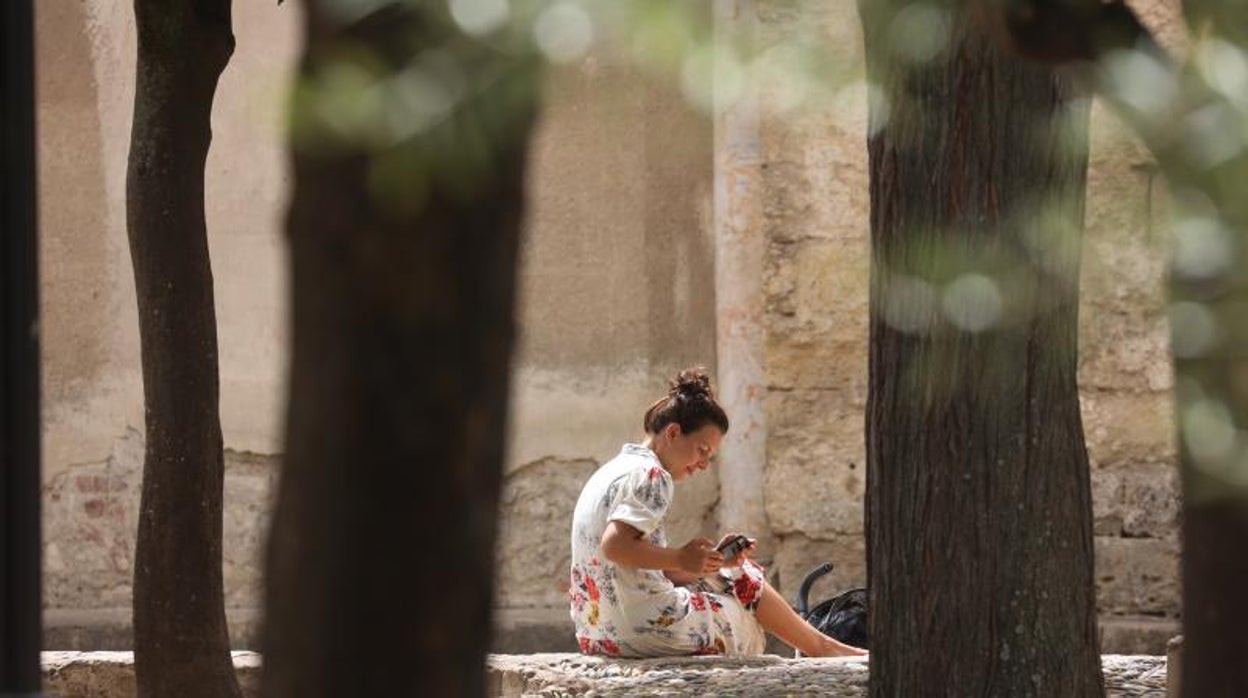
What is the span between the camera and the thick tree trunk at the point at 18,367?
266cm

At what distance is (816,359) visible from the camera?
10773 millimetres

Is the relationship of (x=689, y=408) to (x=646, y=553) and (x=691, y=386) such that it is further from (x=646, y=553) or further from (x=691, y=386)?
(x=646, y=553)

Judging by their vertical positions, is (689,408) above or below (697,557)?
above

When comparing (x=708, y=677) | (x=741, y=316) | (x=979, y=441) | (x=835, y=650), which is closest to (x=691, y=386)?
(x=835, y=650)

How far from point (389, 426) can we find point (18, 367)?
634 mm

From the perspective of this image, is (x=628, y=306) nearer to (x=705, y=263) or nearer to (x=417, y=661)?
(x=705, y=263)

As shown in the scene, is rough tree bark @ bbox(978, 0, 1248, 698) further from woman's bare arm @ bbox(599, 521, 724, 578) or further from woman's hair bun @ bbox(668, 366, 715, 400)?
woman's hair bun @ bbox(668, 366, 715, 400)

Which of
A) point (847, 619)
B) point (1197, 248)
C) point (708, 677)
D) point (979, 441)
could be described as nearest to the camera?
A: point (1197, 248)

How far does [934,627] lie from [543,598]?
18.1ft

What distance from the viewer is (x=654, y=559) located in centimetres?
789

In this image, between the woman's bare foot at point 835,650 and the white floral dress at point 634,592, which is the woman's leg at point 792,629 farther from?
the white floral dress at point 634,592

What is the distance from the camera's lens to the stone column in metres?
10.7

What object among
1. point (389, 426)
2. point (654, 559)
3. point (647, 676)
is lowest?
point (647, 676)

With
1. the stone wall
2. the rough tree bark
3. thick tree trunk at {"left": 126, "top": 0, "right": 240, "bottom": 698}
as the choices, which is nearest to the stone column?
the stone wall
